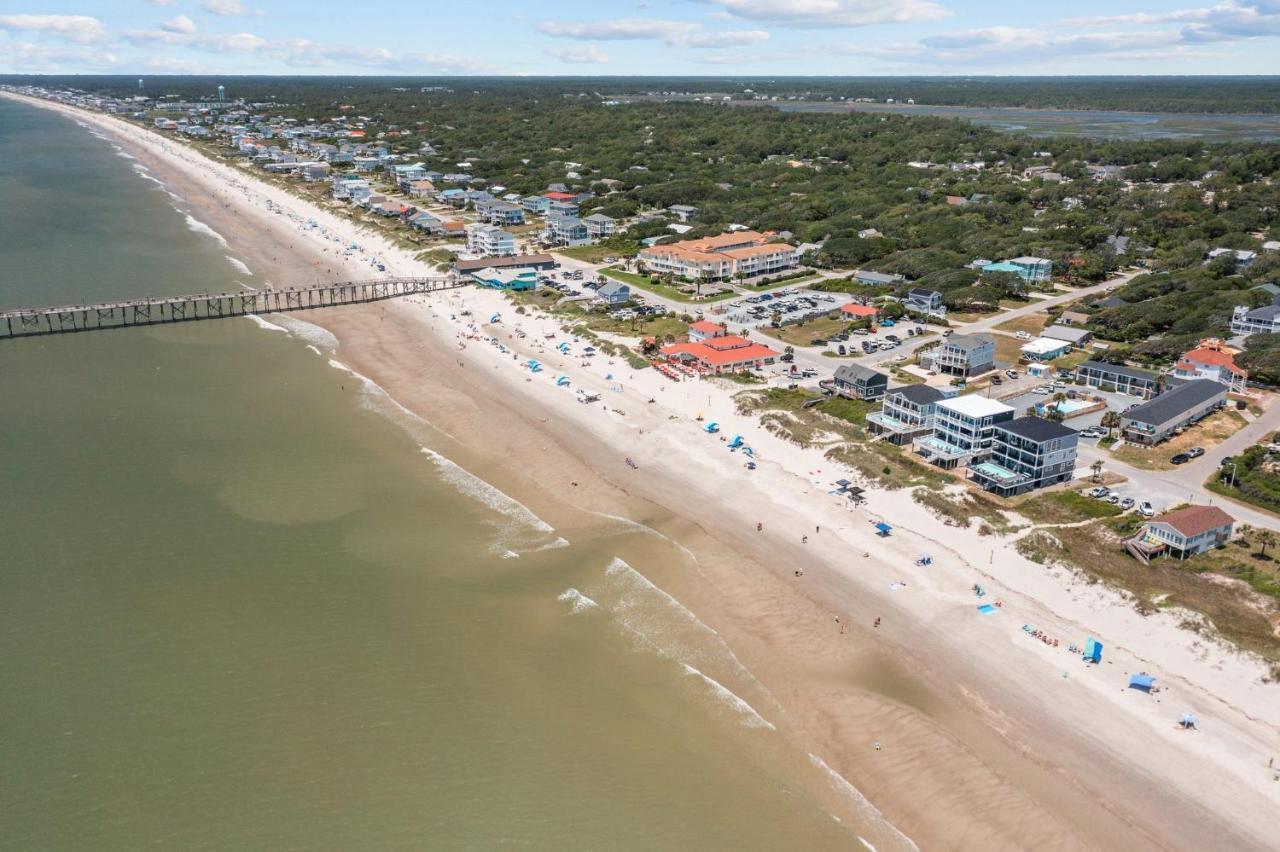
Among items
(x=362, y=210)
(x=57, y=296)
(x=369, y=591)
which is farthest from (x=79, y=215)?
(x=369, y=591)

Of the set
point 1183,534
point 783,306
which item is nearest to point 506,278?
point 783,306

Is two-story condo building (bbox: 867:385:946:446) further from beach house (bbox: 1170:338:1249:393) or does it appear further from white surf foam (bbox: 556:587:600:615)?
white surf foam (bbox: 556:587:600:615)

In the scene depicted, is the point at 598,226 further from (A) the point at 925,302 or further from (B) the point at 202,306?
(B) the point at 202,306

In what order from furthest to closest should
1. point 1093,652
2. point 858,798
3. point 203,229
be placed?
point 203,229, point 1093,652, point 858,798

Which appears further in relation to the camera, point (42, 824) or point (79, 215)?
point (79, 215)

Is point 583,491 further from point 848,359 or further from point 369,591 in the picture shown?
point 848,359

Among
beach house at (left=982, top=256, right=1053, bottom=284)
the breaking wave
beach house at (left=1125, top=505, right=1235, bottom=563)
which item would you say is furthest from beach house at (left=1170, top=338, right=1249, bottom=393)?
the breaking wave
